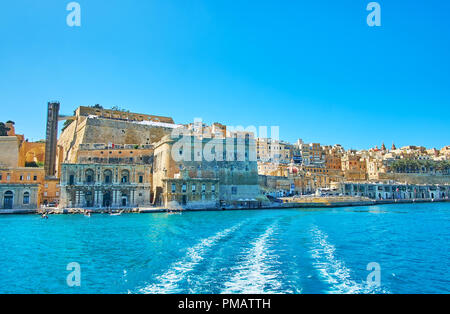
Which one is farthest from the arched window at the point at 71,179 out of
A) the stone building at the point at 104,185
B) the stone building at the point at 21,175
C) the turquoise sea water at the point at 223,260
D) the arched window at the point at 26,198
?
the turquoise sea water at the point at 223,260

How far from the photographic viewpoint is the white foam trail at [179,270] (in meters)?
9.55

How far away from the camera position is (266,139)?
82.6 metres

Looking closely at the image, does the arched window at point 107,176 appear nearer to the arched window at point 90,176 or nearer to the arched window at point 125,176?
the arched window at point 90,176

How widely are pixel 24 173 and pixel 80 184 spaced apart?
22.0 feet

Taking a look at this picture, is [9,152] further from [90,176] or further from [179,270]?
[179,270]

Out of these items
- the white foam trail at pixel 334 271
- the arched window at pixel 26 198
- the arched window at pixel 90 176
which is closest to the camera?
the white foam trail at pixel 334 271

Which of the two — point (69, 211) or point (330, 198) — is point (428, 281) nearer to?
point (69, 211)

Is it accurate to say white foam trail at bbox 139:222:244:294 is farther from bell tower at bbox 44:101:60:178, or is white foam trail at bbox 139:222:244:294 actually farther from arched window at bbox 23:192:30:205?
bell tower at bbox 44:101:60:178

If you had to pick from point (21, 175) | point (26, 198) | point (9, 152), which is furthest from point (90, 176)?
point (9, 152)

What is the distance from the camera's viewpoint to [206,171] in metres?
43.1

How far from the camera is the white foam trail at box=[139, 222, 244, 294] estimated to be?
9547 millimetres

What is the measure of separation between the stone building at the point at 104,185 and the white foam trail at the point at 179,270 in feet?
77.9
